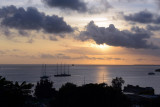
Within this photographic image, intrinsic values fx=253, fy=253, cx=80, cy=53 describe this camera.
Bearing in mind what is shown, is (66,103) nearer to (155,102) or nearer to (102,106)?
(102,106)

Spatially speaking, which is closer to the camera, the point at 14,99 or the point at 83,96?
the point at 14,99

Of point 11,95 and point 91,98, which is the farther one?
point 91,98

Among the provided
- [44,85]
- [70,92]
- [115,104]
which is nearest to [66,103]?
[70,92]

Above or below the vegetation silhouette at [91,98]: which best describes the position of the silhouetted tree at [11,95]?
above

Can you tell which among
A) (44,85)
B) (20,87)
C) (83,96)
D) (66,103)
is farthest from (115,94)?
(44,85)

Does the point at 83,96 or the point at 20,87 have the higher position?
the point at 20,87

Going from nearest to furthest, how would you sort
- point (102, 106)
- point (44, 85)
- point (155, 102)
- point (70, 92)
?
1. point (102, 106)
2. point (70, 92)
3. point (155, 102)
4. point (44, 85)

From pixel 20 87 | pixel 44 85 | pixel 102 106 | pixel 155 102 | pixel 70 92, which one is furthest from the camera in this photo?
pixel 44 85

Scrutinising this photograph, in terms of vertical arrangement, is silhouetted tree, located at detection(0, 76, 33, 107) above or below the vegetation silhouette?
above

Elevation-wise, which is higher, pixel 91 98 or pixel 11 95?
pixel 11 95

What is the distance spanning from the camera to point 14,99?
2553cm

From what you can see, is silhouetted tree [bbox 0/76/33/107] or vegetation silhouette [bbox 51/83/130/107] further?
vegetation silhouette [bbox 51/83/130/107]

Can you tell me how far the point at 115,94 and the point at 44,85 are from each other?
127 ft

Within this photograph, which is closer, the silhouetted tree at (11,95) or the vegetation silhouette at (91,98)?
the silhouetted tree at (11,95)
